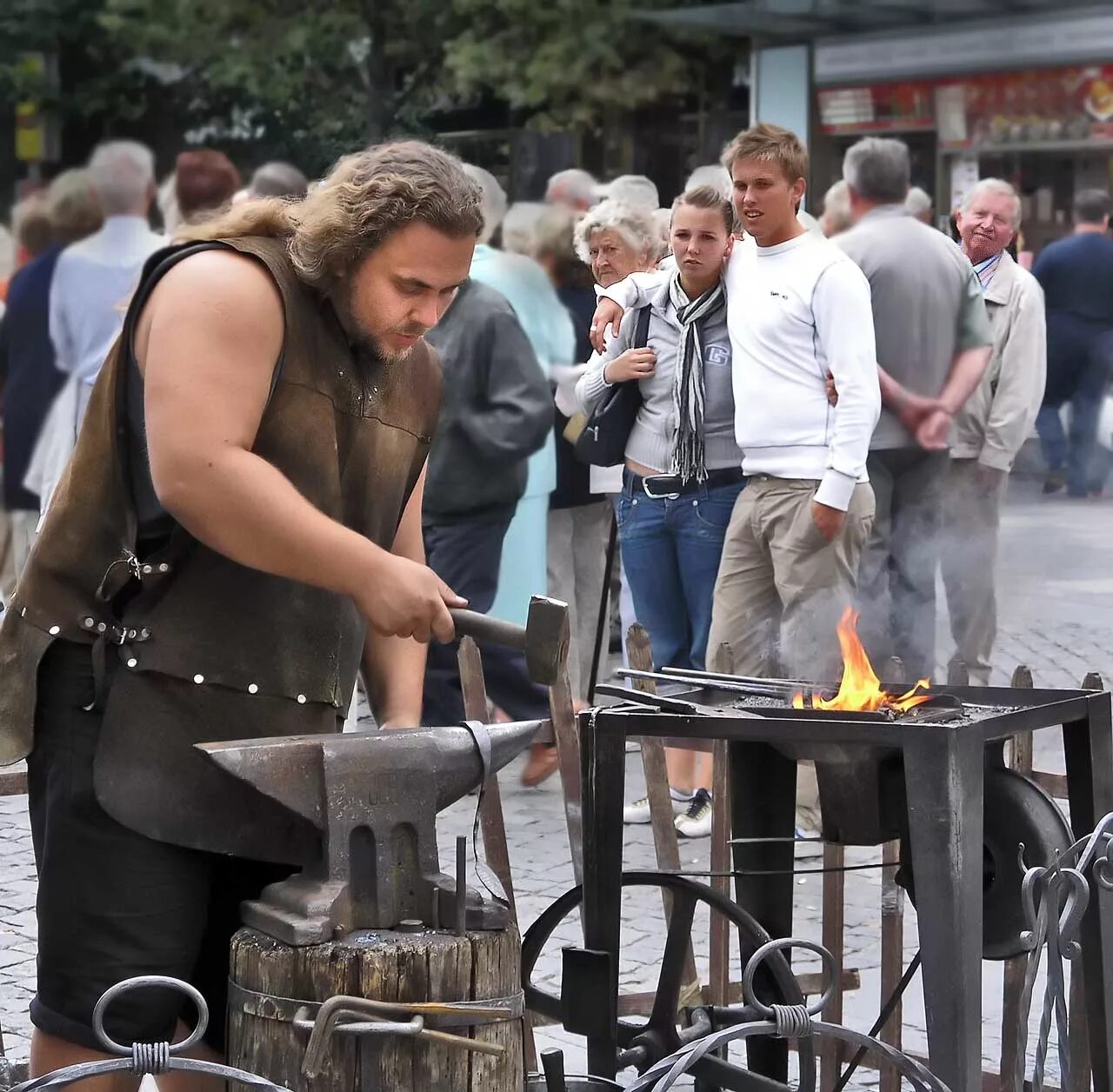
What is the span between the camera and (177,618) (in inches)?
106

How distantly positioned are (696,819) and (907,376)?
1.58m

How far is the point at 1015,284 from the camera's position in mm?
6840

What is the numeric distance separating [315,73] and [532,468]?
9053 mm

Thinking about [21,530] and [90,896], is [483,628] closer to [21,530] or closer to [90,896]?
[90,896]

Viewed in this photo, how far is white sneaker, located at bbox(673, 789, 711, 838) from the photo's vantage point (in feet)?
18.6

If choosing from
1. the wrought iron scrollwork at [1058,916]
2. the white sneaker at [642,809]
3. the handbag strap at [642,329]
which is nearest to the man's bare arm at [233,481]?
the wrought iron scrollwork at [1058,916]

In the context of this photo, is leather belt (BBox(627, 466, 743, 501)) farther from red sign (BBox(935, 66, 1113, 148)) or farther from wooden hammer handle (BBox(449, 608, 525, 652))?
red sign (BBox(935, 66, 1113, 148))

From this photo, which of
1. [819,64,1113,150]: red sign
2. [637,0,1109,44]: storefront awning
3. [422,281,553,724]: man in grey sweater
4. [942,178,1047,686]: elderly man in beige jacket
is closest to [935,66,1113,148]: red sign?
[819,64,1113,150]: red sign

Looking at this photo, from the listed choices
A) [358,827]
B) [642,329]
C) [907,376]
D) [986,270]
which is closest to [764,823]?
[358,827]

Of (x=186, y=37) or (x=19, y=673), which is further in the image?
(x=186, y=37)

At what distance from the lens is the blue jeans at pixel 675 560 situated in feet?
19.0

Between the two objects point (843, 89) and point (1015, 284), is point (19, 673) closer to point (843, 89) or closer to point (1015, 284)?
point (1015, 284)

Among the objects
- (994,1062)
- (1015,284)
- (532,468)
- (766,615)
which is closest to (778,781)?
(994,1062)

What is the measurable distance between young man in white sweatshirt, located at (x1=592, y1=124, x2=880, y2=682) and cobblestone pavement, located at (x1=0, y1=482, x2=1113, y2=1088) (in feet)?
2.47
